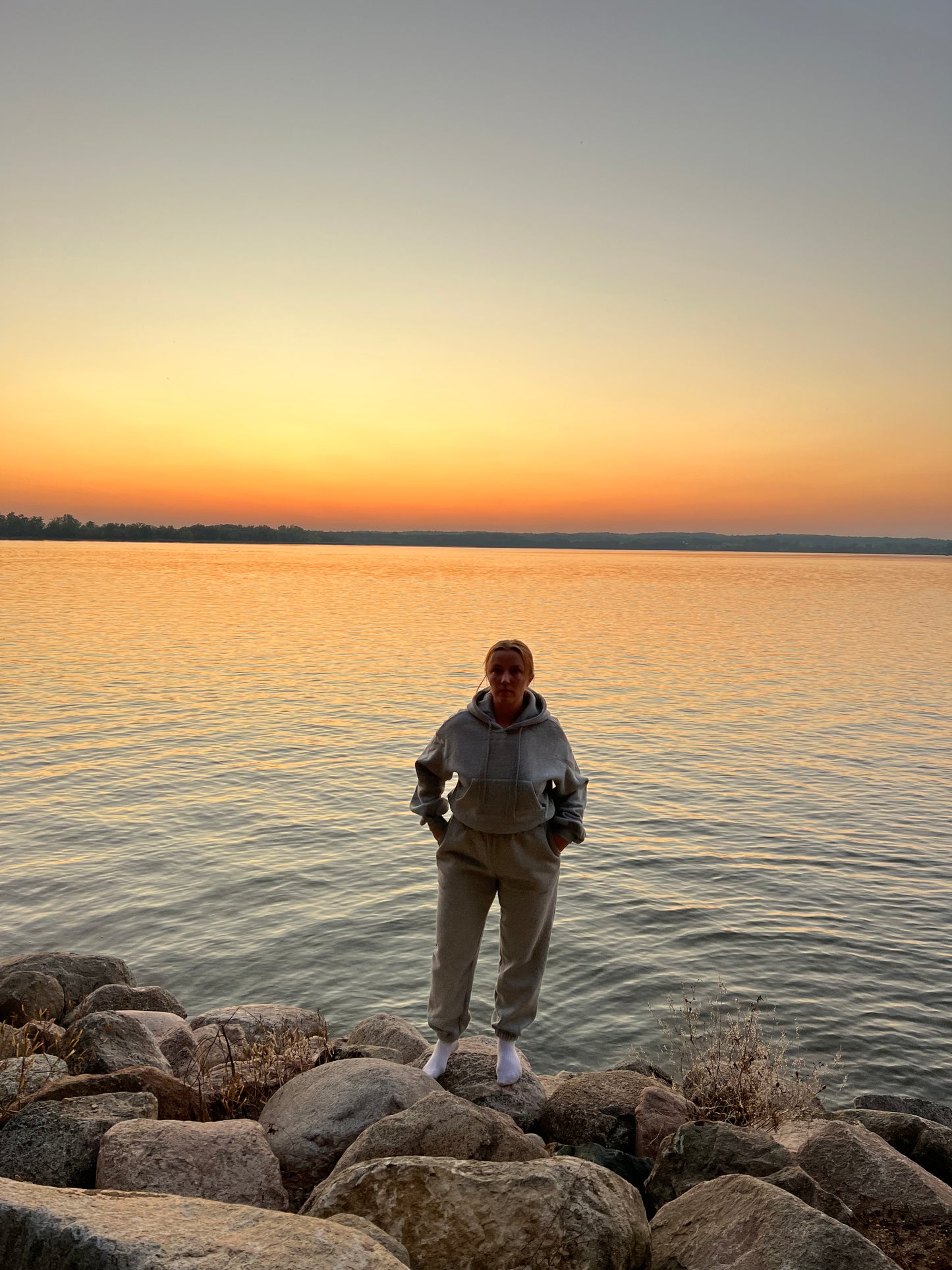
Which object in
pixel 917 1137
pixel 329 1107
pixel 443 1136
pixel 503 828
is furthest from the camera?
pixel 917 1137

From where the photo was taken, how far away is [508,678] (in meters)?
5.95

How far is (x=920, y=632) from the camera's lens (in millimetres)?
49812

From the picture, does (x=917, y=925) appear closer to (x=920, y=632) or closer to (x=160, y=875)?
(x=160, y=875)

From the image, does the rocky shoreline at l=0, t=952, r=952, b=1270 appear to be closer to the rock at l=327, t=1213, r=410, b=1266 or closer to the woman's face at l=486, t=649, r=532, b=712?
the rock at l=327, t=1213, r=410, b=1266

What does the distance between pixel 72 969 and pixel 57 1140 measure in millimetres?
4243

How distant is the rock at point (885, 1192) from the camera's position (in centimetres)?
479

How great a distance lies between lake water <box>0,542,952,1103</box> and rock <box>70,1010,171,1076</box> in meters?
2.75

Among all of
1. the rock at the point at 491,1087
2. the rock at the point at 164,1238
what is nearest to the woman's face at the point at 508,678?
the rock at the point at 491,1087

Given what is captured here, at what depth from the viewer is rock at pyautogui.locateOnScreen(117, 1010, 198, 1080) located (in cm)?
712

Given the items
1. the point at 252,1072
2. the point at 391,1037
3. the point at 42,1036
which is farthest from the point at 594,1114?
A: the point at 42,1036

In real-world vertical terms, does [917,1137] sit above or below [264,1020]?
above

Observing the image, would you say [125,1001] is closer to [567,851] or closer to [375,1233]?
[375,1233]

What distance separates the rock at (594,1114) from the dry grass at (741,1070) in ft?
1.77

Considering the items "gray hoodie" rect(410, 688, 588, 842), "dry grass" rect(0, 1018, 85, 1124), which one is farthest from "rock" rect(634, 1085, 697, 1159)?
"dry grass" rect(0, 1018, 85, 1124)
